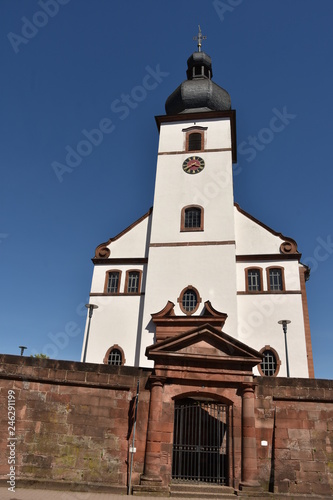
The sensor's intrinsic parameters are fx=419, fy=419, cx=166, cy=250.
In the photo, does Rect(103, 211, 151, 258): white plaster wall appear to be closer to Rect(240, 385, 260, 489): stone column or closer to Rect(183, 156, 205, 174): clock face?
Rect(183, 156, 205, 174): clock face

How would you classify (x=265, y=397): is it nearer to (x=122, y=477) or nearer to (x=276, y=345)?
(x=122, y=477)

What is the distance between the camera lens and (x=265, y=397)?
1261cm

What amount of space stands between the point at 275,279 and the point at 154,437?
14.0 metres

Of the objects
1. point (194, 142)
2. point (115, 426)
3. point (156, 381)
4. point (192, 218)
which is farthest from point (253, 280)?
point (115, 426)

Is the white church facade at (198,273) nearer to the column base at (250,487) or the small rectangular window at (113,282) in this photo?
the small rectangular window at (113,282)

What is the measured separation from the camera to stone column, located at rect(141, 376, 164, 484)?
11.7 metres

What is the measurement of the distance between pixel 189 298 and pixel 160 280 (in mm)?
1986

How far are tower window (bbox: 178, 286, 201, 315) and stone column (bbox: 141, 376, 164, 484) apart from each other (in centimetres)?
1026

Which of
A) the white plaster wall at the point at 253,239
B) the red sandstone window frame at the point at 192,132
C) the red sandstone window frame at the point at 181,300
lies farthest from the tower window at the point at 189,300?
the red sandstone window frame at the point at 192,132

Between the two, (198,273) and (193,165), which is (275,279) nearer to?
(198,273)

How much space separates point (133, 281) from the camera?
82.5 ft

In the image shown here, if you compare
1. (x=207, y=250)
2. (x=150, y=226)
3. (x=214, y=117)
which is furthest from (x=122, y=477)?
(x=214, y=117)

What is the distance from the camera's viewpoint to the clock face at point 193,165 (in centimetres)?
2717

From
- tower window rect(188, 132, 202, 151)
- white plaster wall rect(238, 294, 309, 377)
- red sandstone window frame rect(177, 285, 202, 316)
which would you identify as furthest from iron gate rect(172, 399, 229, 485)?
tower window rect(188, 132, 202, 151)
